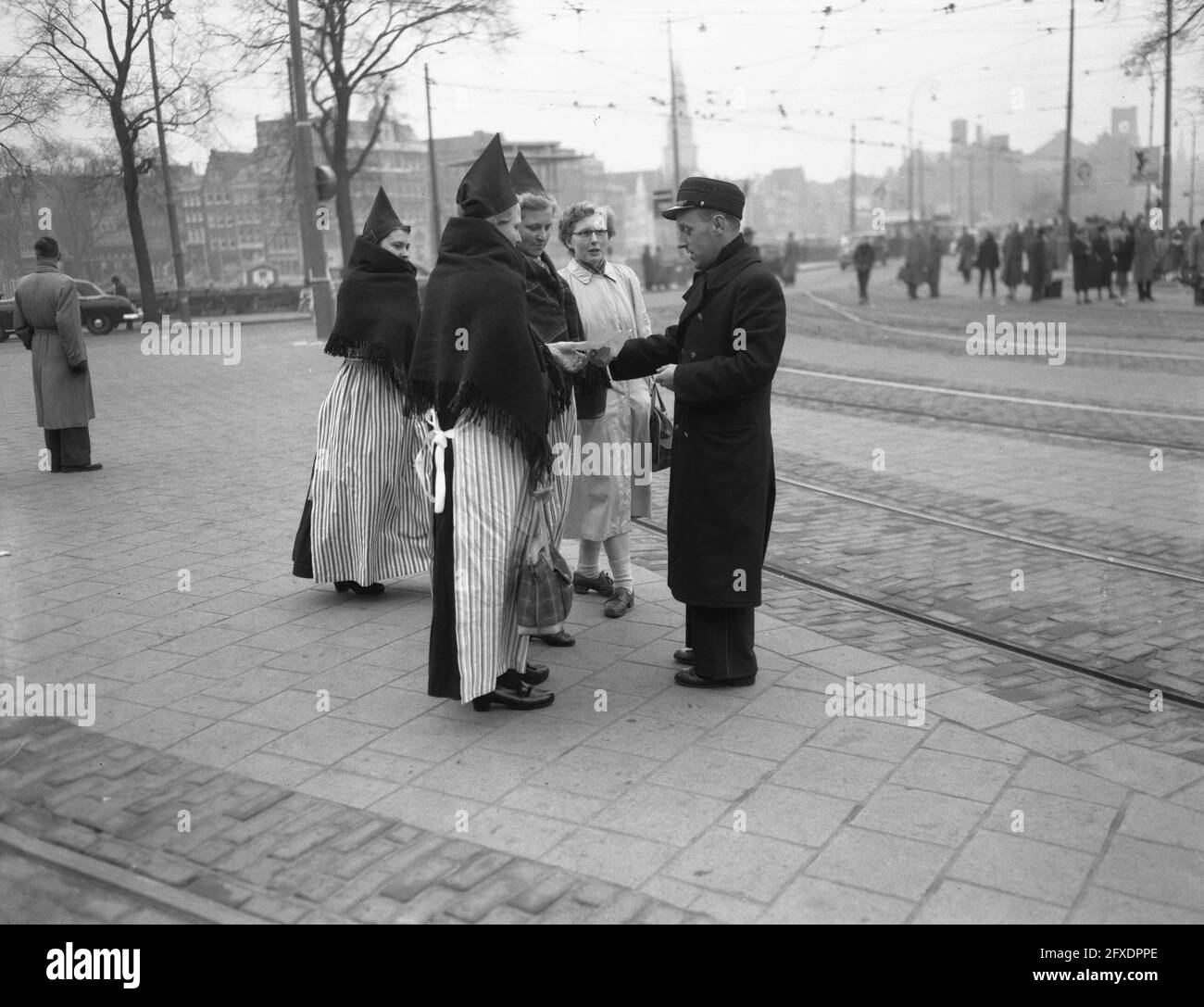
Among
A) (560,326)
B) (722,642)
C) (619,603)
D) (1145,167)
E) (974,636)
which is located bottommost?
(974,636)

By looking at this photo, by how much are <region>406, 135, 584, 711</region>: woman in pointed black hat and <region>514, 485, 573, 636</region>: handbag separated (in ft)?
0.17

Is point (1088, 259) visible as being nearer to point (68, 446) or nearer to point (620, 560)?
point (68, 446)

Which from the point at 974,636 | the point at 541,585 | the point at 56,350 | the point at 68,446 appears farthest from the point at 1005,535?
the point at 56,350

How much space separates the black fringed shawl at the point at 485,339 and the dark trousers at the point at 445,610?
0.77 feet

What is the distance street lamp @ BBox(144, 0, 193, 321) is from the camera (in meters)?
18.4

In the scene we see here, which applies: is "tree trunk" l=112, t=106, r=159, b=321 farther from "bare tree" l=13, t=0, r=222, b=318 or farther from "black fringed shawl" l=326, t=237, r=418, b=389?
"black fringed shawl" l=326, t=237, r=418, b=389

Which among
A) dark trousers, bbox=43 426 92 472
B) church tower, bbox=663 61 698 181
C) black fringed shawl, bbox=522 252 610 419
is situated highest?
church tower, bbox=663 61 698 181

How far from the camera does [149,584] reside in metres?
6.93

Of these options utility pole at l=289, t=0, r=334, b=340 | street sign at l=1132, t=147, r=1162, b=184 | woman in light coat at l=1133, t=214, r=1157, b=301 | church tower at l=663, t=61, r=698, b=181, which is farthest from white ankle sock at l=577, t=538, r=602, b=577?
street sign at l=1132, t=147, r=1162, b=184

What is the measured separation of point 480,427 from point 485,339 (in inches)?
13.3

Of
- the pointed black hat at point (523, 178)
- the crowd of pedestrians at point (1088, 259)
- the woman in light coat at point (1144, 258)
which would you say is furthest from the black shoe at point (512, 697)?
the woman in light coat at point (1144, 258)

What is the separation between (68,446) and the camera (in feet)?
35.0
